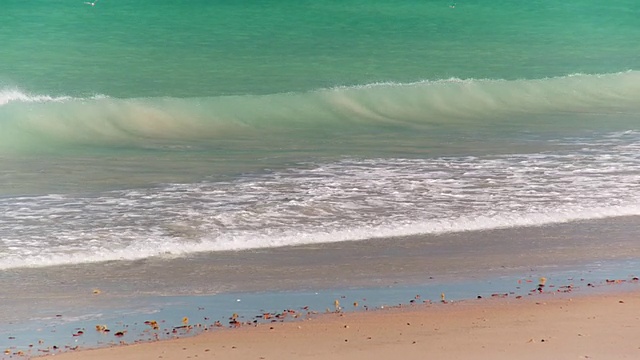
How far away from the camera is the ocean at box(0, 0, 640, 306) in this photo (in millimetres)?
11344

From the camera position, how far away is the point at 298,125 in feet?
62.8

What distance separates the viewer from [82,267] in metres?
9.85

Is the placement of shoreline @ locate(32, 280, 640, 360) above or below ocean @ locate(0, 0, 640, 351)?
below

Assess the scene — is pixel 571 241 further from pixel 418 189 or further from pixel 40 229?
pixel 40 229

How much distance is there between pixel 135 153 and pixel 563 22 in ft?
73.8

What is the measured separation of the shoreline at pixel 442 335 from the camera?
293 inches

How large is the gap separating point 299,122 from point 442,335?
1194 centimetres

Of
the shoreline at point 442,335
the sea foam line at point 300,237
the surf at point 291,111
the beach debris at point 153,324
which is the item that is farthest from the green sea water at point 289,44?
the shoreline at point 442,335

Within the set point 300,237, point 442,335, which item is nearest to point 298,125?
point 300,237

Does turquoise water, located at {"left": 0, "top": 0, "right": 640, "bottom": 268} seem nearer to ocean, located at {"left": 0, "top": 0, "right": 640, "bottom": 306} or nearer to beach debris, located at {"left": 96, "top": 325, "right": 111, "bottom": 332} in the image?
ocean, located at {"left": 0, "top": 0, "right": 640, "bottom": 306}

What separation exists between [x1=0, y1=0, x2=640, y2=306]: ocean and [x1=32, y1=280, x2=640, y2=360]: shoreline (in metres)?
1.95

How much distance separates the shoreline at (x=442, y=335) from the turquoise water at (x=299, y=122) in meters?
2.54

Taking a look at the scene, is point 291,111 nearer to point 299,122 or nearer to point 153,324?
point 299,122

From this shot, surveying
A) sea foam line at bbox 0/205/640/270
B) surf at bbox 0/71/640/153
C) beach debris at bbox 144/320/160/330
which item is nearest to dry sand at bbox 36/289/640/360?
beach debris at bbox 144/320/160/330
